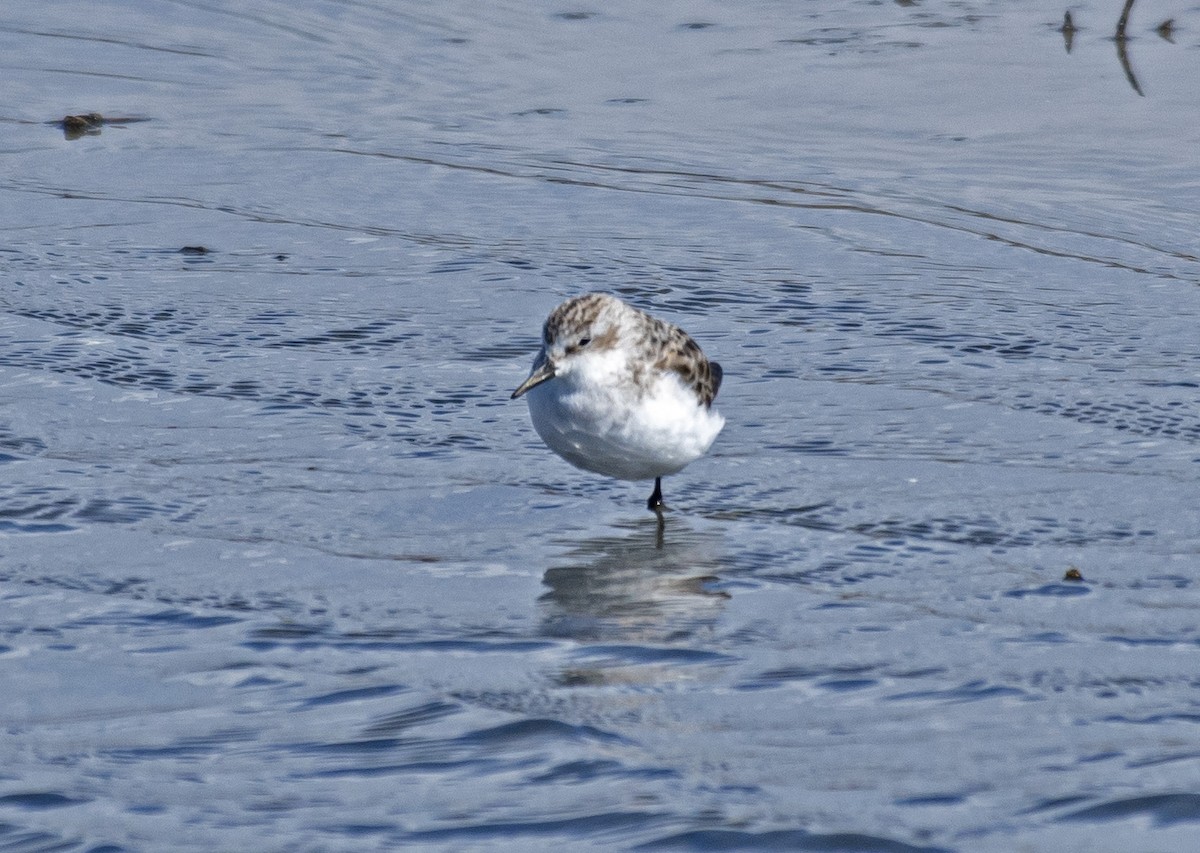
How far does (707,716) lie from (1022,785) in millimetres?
809

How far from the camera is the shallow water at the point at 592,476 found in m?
4.12

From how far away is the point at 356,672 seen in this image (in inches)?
185

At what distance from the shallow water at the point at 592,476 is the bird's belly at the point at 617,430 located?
228mm

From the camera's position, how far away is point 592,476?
6617mm

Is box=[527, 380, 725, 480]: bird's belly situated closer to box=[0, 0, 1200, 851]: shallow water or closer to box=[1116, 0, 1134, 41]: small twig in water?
box=[0, 0, 1200, 851]: shallow water

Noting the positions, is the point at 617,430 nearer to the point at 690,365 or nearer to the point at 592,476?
the point at 690,365

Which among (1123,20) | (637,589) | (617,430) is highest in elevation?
(1123,20)

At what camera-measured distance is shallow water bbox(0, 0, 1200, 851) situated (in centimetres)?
412

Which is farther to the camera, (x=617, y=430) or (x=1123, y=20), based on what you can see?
(x=1123, y=20)

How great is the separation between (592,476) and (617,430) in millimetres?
766

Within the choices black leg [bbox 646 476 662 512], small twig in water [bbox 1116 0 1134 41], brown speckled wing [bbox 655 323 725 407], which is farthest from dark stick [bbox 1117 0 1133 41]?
black leg [bbox 646 476 662 512]

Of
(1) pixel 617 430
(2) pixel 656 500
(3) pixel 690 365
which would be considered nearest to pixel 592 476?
(2) pixel 656 500

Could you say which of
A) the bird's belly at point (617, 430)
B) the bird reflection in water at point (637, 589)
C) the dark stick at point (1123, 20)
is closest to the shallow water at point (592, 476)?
the bird reflection in water at point (637, 589)

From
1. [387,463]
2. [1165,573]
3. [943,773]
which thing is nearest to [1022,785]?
[943,773]
